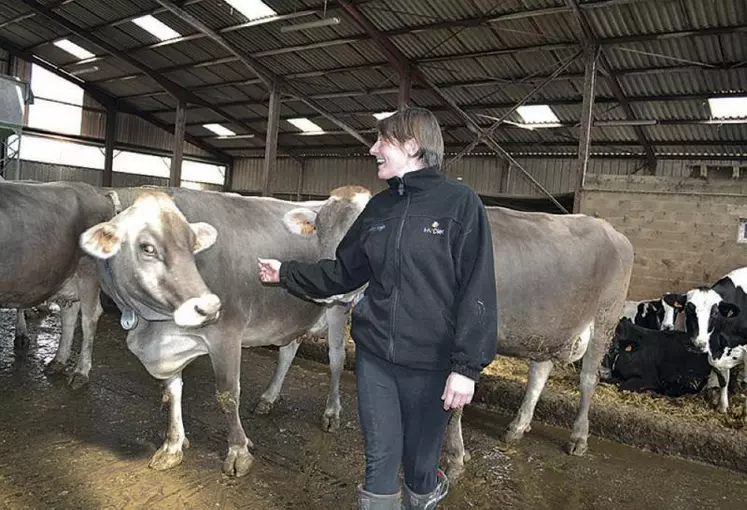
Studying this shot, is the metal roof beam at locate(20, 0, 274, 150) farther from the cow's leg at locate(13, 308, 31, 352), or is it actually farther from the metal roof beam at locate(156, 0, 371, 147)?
the cow's leg at locate(13, 308, 31, 352)

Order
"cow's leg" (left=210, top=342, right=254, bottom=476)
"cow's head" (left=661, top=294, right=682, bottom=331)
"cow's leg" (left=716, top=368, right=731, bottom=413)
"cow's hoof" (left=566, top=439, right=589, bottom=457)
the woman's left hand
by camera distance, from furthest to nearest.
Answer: "cow's head" (left=661, top=294, right=682, bottom=331) < "cow's leg" (left=716, top=368, right=731, bottom=413) < "cow's hoof" (left=566, top=439, right=589, bottom=457) < "cow's leg" (left=210, top=342, right=254, bottom=476) < the woman's left hand

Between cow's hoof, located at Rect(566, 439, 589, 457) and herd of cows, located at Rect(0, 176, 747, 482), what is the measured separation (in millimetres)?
17

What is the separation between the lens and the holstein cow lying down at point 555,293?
13.9 feet

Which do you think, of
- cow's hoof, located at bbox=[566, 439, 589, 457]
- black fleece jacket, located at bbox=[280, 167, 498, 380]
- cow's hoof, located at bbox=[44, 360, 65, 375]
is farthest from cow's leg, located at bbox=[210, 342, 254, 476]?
cow's hoof, located at bbox=[44, 360, 65, 375]

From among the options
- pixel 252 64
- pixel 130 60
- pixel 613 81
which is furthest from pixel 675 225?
pixel 130 60

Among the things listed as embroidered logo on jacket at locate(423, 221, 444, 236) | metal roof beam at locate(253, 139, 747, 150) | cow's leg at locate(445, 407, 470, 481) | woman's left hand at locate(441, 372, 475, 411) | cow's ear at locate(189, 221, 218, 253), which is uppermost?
metal roof beam at locate(253, 139, 747, 150)

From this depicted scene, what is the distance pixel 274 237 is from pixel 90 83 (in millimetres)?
23145

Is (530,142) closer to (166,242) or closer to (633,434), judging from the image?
(633,434)

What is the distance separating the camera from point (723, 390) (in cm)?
593

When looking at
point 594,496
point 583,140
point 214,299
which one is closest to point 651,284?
point 583,140

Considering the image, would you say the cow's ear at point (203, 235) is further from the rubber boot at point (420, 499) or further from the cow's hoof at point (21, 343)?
the cow's hoof at point (21, 343)

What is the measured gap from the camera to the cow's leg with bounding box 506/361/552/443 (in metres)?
4.97

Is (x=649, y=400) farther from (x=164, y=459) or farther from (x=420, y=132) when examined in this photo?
(x=420, y=132)

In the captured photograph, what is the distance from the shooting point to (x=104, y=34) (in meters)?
18.3
